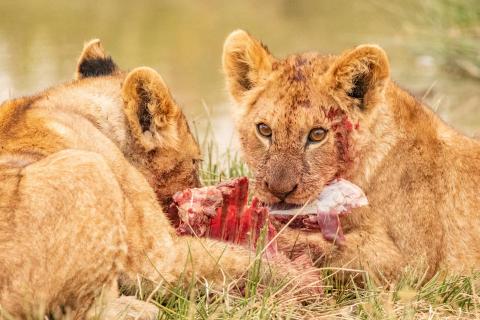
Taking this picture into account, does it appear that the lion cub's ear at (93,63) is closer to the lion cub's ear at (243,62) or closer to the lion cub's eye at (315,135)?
the lion cub's ear at (243,62)

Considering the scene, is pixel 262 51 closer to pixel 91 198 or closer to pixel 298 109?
pixel 298 109

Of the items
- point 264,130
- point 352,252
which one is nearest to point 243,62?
point 264,130

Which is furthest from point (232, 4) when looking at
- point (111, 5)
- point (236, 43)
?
point (236, 43)

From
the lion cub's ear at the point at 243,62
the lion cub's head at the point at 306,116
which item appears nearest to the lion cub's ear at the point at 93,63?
the lion cub's ear at the point at 243,62

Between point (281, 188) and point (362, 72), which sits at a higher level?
point (362, 72)

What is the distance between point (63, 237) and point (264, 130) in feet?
4.64

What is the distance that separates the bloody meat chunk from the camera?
17.1 feet

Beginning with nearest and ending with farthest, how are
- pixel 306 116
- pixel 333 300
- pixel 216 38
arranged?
pixel 333 300
pixel 306 116
pixel 216 38

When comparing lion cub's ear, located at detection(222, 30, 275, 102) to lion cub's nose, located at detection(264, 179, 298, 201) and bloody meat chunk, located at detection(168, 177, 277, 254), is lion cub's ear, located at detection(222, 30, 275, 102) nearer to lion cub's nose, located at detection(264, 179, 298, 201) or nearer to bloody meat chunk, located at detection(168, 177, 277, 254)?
bloody meat chunk, located at detection(168, 177, 277, 254)

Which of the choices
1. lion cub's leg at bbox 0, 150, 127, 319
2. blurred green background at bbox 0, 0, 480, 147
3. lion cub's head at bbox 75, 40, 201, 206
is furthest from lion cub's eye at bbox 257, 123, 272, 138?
blurred green background at bbox 0, 0, 480, 147

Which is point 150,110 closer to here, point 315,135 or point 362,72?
point 315,135

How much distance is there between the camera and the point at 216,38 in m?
15.4

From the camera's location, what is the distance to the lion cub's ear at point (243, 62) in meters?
5.50

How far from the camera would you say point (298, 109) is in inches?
203
